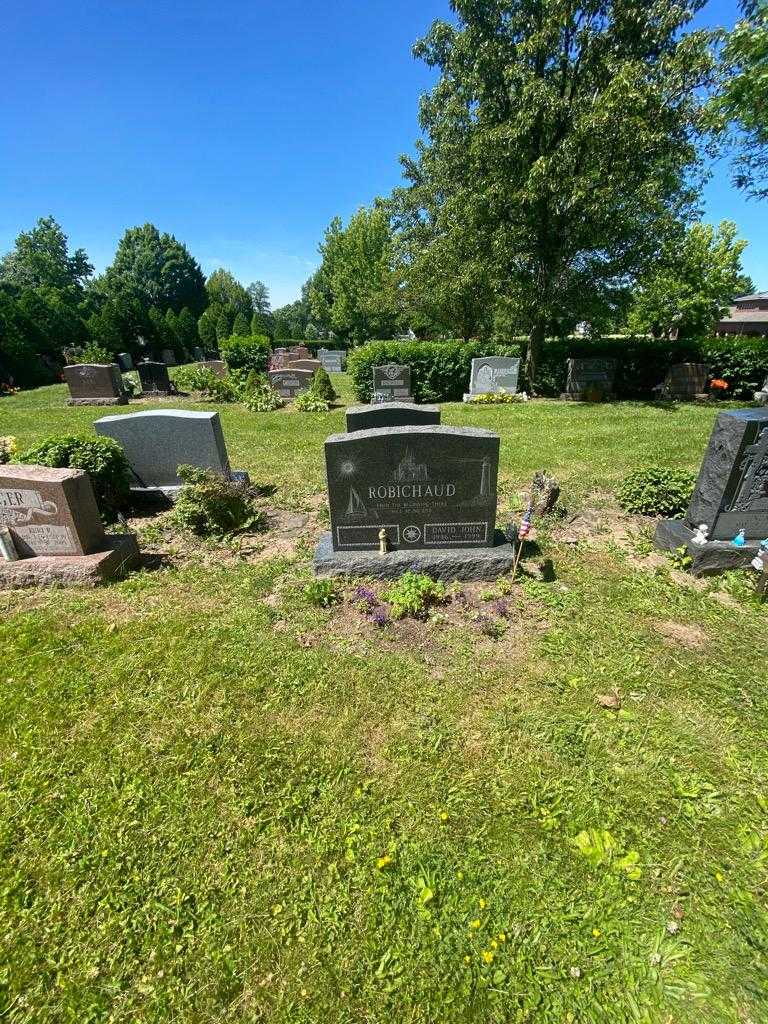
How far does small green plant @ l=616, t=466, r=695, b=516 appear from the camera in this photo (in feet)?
20.1

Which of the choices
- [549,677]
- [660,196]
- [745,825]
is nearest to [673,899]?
[745,825]

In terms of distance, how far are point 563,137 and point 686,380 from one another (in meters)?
8.76

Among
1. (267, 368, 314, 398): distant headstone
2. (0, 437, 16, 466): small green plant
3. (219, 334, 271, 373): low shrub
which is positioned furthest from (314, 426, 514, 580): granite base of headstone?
(219, 334, 271, 373): low shrub

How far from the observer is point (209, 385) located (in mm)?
17500

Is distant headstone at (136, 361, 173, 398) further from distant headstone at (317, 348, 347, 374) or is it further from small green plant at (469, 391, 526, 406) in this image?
distant headstone at (317, 348, 347, 374)

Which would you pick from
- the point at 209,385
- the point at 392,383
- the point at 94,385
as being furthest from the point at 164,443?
the point at 94,385

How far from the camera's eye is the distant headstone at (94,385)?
1630 centimetres

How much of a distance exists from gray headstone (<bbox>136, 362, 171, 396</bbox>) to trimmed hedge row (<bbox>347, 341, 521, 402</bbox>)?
837cm

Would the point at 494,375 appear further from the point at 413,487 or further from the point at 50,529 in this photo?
the point at 50,529

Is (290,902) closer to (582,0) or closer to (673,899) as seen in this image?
(673,899)

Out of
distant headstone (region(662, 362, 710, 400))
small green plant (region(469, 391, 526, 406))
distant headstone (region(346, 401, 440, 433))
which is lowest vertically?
small green plant (region(469, 391, 526, 406))

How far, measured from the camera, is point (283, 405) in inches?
647

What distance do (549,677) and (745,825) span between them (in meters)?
1.33

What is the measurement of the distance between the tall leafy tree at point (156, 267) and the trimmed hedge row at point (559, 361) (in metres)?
47.1
